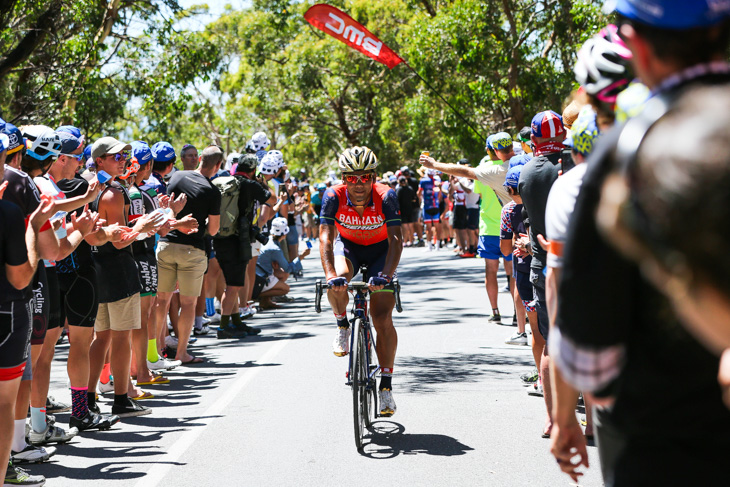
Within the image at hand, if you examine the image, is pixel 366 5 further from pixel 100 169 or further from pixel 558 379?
pixel 558 379

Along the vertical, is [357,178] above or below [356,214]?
above

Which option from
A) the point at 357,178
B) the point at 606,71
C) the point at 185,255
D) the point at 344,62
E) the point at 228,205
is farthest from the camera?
the point at 344,62

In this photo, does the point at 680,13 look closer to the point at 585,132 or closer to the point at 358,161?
the point at 585,132

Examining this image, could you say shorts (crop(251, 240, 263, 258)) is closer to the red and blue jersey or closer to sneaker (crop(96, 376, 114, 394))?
sneaker (crop(96, 376, 114, 394))

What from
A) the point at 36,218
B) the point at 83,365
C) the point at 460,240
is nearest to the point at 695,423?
the point at 36,218

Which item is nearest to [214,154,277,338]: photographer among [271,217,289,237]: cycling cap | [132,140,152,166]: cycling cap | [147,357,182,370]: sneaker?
[147,357,182,370]: sneaker

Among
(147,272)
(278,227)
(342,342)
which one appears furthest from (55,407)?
(278,227)

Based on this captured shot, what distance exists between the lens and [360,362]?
6.04 m

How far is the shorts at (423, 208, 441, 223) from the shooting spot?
2591 cm

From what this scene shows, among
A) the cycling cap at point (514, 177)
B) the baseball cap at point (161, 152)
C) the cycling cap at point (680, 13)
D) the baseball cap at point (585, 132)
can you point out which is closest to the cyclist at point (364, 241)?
the cycling cap at point (514, 177)

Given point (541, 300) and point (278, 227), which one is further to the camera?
point (278, 227)

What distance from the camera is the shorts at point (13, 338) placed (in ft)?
14.9

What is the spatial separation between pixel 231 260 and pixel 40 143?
17.7 ft

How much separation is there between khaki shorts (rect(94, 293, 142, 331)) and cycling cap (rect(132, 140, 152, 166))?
1.60m
